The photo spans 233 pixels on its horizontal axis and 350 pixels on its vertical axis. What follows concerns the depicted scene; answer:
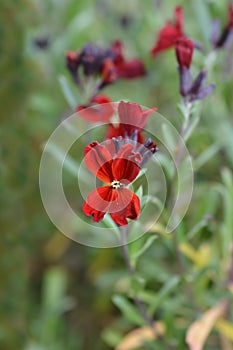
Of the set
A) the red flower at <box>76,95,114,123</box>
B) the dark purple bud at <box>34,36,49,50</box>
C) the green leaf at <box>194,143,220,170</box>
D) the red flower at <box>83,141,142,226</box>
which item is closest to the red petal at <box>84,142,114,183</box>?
the red flower at <box>83,141,142,226</box>

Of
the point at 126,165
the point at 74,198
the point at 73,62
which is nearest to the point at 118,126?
the point at 126,165

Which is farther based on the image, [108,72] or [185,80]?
[108,72]

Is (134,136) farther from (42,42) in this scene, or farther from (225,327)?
(42,42)

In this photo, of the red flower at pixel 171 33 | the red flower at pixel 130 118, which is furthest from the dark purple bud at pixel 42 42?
the red flower at pixel 130 118

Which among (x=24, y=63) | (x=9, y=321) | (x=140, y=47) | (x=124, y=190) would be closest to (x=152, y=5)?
(x=140, y=47)

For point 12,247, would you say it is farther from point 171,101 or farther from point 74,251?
point 171,101
